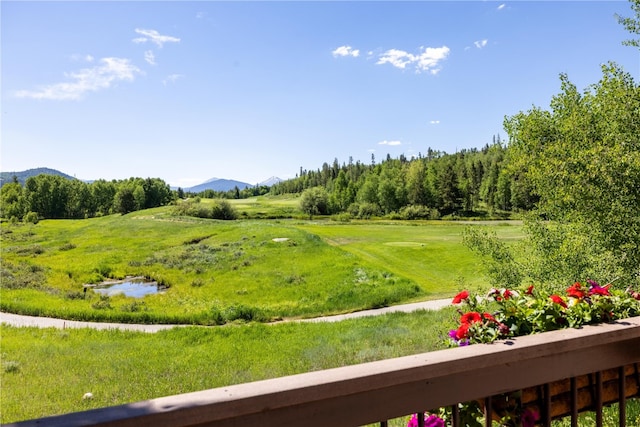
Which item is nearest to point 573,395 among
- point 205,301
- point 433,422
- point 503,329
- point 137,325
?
point 503,329

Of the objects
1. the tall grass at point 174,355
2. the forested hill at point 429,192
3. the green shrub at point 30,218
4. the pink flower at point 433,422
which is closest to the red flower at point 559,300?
the pink flower at point 433,422

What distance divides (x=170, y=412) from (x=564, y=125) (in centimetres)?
839

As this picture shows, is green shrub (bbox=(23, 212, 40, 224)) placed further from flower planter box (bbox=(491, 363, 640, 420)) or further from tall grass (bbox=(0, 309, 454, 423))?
flower planter box (bbox=(491, 363, 640, 420))

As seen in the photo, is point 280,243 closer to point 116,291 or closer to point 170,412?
point 116,291

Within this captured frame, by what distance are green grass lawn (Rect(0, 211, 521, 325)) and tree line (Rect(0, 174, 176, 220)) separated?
4.14 m

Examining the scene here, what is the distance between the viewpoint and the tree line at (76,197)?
4169 centimetres

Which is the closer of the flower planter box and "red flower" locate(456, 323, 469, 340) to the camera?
the flower planter box

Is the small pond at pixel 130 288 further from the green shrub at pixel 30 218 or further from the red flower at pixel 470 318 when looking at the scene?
the green shrub at pixel 30 218

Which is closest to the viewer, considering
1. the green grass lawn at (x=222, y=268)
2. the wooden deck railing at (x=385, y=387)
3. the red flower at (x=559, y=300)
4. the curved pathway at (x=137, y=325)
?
the wooden deck railing at (x=385, y=387)

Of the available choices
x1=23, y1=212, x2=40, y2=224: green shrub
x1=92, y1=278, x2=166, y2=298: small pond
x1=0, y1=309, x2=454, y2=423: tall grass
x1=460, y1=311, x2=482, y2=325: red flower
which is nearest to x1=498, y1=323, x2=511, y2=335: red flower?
x1=460, y1=311, x2=482, y2=325: red flower

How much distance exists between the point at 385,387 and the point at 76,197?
55.0m

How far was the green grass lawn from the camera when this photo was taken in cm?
1705

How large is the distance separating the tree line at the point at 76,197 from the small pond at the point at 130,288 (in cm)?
2400

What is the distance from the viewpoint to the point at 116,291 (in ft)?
72.5
